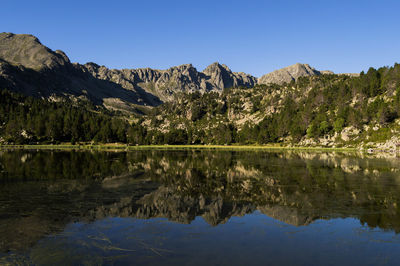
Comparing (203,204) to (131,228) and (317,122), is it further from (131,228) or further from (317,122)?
(317,122)

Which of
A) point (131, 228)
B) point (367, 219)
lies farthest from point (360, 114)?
point (131, 228)

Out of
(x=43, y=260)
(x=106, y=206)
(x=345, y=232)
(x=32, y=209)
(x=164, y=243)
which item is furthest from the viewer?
(x=106, y=206)

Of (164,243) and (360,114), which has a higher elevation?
(360,114)

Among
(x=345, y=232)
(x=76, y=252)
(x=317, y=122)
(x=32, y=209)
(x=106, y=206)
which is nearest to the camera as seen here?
(x=76, y=252)

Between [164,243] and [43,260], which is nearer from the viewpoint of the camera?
[43,260]

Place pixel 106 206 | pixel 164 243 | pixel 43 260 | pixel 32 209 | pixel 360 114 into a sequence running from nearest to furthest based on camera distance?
pixel 43 260 → pixel 164 243 → pixel 32 209 → pixel 106 206 → pixel 360 114

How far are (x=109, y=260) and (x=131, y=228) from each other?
519 centimetres

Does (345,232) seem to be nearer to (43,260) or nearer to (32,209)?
(43,260)

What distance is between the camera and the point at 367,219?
19.8 metres

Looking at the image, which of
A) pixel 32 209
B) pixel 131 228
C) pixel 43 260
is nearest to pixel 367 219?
pixel 131 228

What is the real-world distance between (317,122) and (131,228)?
7572 inches

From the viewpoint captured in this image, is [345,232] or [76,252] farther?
[345,232]

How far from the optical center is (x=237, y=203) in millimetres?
25172

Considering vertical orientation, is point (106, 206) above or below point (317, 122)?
below
